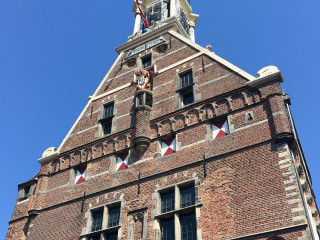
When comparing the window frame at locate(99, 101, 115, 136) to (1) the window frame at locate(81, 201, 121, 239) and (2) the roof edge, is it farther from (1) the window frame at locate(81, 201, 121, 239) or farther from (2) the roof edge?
(2) the roof edge

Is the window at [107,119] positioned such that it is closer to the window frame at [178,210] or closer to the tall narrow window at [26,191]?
the tall narrow window at [26,191]

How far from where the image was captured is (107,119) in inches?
650

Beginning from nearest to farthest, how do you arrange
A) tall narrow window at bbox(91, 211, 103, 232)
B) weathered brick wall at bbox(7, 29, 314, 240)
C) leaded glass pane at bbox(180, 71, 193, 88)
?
weathered brick wall at bbox(7, 29, 314, 240), tall narrow window at bbox(91, 211, 103, 232), leaded glass pane at bbox(180, 71, 193, 88)

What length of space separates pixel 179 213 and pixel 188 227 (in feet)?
1.76

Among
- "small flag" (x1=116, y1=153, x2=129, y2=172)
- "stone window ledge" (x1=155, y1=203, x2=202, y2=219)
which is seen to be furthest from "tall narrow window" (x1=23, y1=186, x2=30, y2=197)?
"stone window ledge" (x1=155, y1=203, x2=202, y2=219)

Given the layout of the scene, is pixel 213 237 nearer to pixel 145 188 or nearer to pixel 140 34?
pixel 145 188

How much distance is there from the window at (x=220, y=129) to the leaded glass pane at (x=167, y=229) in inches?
Result: 123

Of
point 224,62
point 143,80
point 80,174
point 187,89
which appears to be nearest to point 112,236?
point 80,174

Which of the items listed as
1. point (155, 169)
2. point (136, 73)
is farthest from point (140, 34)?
point (155, 169)

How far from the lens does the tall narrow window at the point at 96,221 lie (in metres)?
13.3

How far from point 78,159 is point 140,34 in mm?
7963

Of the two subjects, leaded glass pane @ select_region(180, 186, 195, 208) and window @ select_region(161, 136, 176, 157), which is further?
window @ select_region(161, 136, 176, 157)

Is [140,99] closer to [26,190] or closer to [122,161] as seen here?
[122,161]

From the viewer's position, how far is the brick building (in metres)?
10.9
